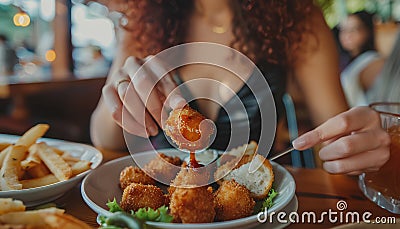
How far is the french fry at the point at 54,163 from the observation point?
0.93 metres

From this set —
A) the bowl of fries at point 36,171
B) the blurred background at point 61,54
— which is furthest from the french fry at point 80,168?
the blurred background at point 61,54

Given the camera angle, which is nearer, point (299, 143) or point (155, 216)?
point (155, 216)

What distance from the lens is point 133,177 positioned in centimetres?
95

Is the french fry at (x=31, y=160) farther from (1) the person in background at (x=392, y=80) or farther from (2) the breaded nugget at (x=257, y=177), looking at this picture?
(1) the person in background at (x=392, y=80)

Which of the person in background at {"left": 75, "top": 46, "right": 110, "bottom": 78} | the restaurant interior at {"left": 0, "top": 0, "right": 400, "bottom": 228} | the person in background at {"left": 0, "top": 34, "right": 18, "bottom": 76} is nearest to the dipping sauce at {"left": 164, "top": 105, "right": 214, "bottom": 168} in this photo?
the restaurant interior at {"left": 0, "top": 0, "right": 400, "bottom": 228}

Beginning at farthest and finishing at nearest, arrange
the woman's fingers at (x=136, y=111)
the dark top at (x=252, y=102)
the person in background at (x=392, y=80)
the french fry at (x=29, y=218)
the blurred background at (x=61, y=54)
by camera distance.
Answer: the blurred background at (x=61, y=54), the person in background at (x=392, y=80), the dark top at (x=252, y=102), the woman's fingers at (x=136, y=111), the french fry at (x=29, y=218)

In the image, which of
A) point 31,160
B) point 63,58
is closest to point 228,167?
point 31,160

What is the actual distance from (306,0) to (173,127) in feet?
3.28

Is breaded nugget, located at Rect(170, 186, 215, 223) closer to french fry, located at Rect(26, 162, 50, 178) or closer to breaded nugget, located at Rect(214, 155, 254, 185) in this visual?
breaded nugget, located at Rect(214, 155, 254, 185)

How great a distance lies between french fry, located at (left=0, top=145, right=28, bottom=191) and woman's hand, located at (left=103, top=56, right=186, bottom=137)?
10.2 inches

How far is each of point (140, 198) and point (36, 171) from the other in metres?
0.34

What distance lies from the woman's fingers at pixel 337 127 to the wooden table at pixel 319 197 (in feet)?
0.51

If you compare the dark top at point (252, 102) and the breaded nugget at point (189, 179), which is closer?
→ the breaded nugget at point (189, 179)

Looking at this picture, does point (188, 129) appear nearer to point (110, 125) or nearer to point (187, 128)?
point (187, 128)
